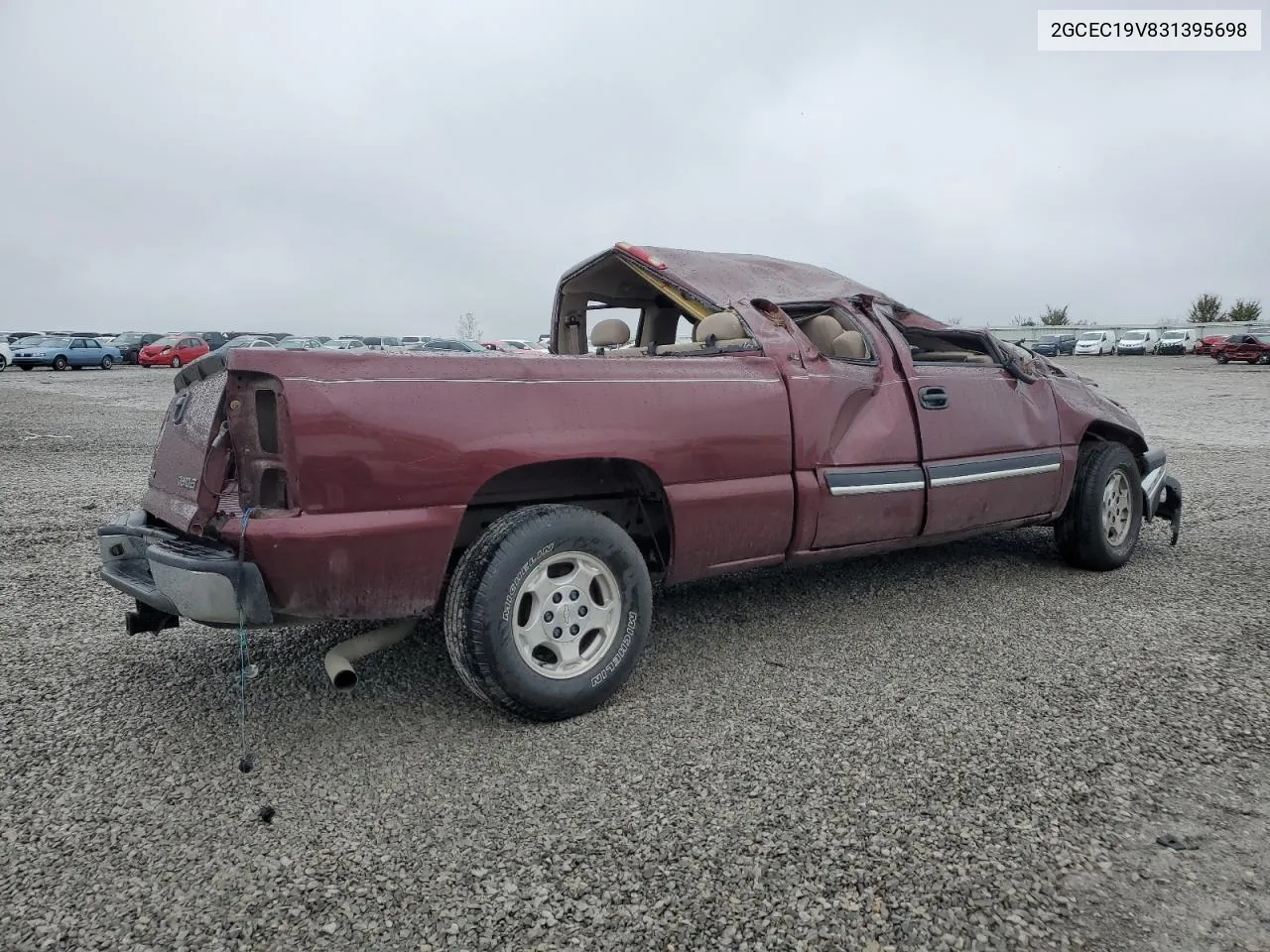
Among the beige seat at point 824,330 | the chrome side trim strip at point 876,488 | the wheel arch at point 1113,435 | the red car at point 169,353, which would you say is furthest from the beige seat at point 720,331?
the red car at point 169,353

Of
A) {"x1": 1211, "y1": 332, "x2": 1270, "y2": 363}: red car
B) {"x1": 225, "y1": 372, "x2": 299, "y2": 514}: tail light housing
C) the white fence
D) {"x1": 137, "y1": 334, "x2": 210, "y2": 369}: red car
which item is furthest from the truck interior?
the white fence

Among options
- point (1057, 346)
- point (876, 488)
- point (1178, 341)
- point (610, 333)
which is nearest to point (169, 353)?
point (610, 333)

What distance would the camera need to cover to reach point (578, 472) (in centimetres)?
351

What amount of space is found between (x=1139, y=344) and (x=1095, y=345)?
7.50 ft

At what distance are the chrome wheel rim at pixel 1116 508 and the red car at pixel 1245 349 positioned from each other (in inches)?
1613

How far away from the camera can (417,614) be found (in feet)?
10.1

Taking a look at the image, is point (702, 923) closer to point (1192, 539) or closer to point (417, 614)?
point (417, 614)

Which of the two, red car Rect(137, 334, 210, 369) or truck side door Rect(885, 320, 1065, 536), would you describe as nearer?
truck side door Rect(885, 320, 1065, 536)

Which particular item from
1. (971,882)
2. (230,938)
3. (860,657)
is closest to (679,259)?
(860,657)

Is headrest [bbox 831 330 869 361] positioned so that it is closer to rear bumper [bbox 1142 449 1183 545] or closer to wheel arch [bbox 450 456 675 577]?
wheel arch [bbox 450 456 675 577]

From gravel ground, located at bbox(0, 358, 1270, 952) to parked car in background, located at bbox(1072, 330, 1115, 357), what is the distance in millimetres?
54232

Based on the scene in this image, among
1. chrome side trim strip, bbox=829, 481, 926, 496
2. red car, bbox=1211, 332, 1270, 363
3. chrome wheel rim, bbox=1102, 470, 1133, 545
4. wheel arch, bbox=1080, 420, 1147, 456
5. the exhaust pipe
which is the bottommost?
the exhaust pipe

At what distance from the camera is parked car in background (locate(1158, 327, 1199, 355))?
50781 millimetres

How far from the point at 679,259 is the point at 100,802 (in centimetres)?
330
